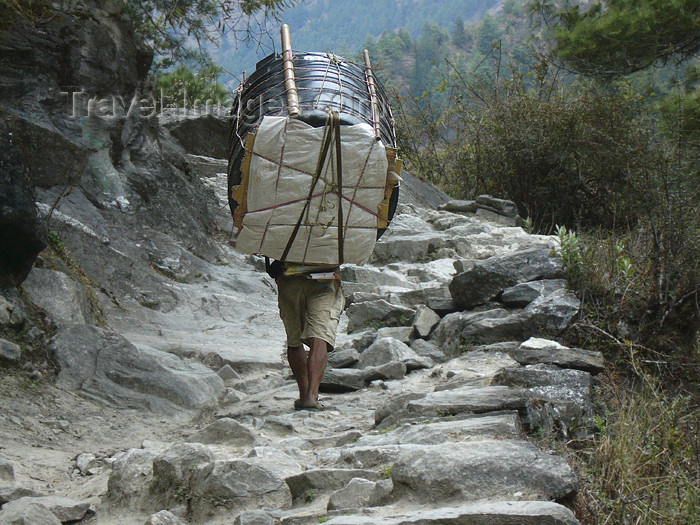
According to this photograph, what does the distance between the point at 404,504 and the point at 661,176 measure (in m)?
4.82

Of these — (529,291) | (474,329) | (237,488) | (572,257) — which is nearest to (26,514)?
(237,488)

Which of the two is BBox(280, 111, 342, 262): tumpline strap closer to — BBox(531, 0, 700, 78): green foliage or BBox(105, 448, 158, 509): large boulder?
BBox(105, 448, 158, 509): large boulder

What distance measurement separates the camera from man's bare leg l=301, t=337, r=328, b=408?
4.78 meters

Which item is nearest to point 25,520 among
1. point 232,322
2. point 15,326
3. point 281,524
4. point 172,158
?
point 281,524

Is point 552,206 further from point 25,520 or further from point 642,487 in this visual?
point 25,520

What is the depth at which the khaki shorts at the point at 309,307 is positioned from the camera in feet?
15.8

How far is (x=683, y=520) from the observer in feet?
8.72

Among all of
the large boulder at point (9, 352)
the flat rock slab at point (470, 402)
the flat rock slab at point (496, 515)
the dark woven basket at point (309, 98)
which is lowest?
the flat rock slab at point (496, 515)

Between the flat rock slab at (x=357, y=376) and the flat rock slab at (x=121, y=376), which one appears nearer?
the flat rock slab at (x=121, y=376)

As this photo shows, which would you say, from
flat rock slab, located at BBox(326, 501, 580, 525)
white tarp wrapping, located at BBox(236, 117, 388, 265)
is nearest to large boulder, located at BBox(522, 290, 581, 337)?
white tarp wrapping, located at BBox(236, 117, 388, 265)

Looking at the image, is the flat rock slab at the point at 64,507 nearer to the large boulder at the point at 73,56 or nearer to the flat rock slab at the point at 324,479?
the flat rock slab at the point at 324,479

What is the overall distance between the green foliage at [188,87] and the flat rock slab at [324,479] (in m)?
12.4

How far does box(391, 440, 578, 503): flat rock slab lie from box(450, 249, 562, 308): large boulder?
13.0 ft

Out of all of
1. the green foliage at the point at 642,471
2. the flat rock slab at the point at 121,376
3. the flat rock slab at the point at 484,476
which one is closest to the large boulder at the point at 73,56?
the flat rock slab at the point at 121,376
